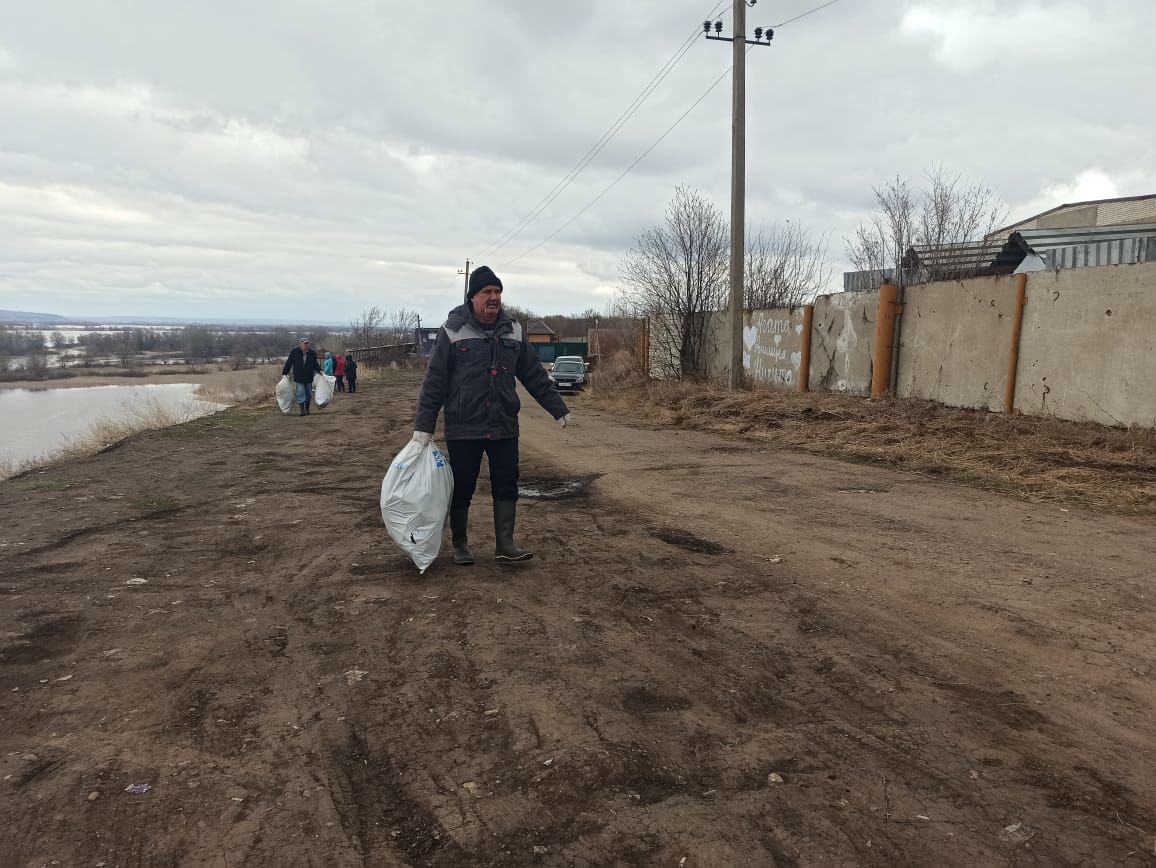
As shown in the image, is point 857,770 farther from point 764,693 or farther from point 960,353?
point 960,353

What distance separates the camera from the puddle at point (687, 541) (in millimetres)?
4828

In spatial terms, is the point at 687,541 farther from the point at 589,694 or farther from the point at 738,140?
the point at 738,140

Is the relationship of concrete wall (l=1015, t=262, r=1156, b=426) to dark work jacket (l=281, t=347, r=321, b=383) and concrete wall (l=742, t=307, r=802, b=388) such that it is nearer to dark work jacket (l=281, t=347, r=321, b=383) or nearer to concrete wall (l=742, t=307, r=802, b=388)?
concrete wall (l=742, t=307, r=802, b=388)

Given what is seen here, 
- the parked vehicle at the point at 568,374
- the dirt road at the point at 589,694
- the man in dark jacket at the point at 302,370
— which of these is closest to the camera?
the dirt road at the point at 589,694

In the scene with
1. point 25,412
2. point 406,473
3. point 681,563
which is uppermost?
point 406,473

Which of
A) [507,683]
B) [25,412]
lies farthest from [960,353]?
[25,412]

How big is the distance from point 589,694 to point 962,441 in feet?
24.7

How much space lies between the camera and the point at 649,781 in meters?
2.26

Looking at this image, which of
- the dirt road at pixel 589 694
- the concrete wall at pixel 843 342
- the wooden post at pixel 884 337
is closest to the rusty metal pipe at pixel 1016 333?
the wooden post at pixel 884 337

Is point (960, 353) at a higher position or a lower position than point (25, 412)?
higher

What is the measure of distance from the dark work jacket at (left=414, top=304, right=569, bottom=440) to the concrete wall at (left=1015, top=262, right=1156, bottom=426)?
7.54 metres

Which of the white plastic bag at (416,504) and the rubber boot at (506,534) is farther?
the rubber boot at (506,534)

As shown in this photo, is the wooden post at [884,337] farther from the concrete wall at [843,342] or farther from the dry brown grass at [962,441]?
the dry brown grass at [962,441]

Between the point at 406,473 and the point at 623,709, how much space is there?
7.29 ft
